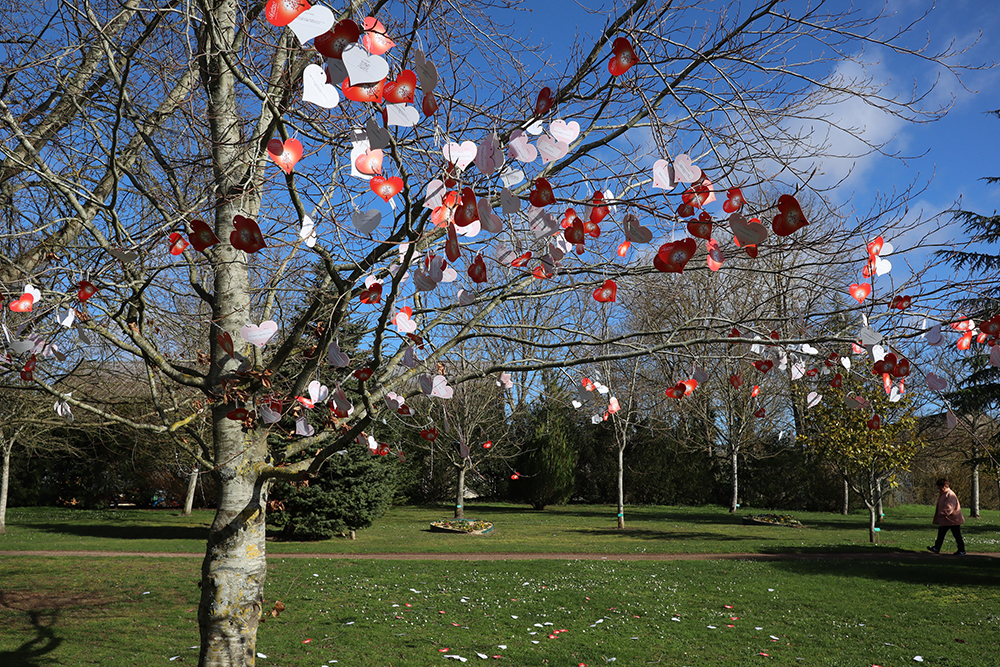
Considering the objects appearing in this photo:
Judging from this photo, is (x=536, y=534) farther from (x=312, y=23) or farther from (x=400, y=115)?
(x=312, y=23)

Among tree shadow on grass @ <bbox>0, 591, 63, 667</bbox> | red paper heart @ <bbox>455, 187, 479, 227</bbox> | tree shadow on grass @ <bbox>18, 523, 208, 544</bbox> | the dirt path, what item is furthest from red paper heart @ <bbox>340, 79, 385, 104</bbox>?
tree shadow on grass @ <bbox>18, 523, 208, 544</bbox>

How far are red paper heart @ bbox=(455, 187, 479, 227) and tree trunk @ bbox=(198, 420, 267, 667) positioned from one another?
1.73 metres

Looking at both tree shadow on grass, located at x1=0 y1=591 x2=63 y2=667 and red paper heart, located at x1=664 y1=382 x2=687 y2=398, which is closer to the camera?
red paper heart, located at x1=664 y1=382 x2=687 y2=398

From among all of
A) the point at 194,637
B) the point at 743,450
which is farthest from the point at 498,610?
the point at 743,450

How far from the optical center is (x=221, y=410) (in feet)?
9.34

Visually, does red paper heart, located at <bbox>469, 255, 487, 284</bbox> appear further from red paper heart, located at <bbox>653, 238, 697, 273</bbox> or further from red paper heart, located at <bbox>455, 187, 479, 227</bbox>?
red paper heart, located at <bbox>653, 238, 697, 273</bbox>

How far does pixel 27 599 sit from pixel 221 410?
5779 mm

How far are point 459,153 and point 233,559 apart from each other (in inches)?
82.6

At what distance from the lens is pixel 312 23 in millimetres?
1244

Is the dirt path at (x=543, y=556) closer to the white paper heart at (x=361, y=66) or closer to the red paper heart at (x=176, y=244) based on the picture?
the red paper heart at (x=176, y=244)

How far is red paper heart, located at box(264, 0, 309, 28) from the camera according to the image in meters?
1.35

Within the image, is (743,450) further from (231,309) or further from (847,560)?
(231,309)

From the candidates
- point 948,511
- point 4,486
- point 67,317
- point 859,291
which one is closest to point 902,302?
point 859,291

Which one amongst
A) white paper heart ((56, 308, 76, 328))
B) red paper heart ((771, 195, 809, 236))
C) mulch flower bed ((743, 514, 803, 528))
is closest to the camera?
red paper heart ((771, 195, 809, 236))
